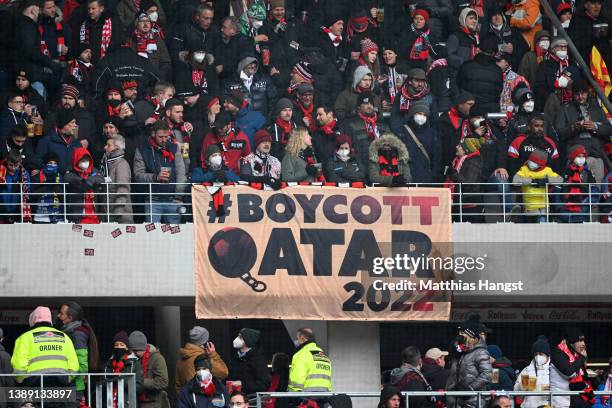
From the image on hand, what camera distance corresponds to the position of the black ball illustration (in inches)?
856

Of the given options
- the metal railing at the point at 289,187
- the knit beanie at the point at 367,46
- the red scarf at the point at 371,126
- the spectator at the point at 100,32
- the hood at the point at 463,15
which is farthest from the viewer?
the hood at the point at 463,15

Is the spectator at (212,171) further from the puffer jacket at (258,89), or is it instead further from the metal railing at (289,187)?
the puffer jacket at (258,89)

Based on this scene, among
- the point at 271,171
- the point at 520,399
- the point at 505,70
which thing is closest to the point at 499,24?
the point at 505,70

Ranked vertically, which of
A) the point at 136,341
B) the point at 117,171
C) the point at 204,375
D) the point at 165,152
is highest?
the point at 165,152

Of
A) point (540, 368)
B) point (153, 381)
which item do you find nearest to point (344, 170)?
point (540, 368)

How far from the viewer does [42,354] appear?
58.3ft

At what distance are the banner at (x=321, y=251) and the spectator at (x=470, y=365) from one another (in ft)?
10.3

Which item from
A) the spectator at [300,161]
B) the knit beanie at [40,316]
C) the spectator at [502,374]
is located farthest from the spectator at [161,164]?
the spectator at [502,374]

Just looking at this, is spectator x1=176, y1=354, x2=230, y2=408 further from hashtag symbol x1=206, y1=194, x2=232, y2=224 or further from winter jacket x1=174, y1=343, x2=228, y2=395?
hashtag symbol x1=206, y1=194, x2=232, y2=224

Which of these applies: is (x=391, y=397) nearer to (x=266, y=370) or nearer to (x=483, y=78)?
(x=266, y=370)

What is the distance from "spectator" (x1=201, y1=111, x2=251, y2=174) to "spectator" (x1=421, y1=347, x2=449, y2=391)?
12.4ft

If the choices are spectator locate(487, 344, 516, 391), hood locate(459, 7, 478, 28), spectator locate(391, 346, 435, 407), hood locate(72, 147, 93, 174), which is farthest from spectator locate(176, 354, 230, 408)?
hood locate(459, 7, 478, 28)

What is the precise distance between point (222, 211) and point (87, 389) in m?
3.71

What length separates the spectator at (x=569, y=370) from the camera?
62.5 ft
